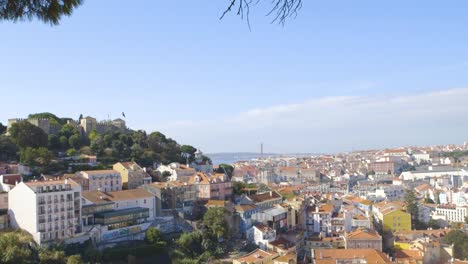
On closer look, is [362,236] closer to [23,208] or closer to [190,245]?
[190,245]

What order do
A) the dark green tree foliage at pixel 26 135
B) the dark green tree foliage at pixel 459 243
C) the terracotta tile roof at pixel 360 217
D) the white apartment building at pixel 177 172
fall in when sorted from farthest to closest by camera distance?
the white apartment building at pixel 177 172 < the terracotta tile roof at pixel 360 217 < the dark green tree foliage at pixel 26 135 < the dark green tree foliage at pixel 459 243

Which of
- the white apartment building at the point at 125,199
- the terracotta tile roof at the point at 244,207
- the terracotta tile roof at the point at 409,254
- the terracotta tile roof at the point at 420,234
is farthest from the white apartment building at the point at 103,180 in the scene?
the terracotta tile roof at the point at 420,234

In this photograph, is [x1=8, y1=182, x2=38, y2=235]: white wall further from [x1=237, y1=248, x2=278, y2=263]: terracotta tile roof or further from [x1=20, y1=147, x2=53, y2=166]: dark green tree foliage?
[x1=237, y1=248, x2=278, y2=263]: terracotta tile roof

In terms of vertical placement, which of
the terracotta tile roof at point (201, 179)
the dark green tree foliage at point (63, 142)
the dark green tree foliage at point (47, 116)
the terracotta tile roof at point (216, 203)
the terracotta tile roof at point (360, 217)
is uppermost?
the dark green tree foliage at point (47, 116)

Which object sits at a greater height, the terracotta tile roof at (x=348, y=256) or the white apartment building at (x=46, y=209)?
the white apartment building at (x=46, y=209)

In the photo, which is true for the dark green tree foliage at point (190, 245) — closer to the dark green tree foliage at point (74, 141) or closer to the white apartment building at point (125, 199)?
the white apartment building at point (125, 199)

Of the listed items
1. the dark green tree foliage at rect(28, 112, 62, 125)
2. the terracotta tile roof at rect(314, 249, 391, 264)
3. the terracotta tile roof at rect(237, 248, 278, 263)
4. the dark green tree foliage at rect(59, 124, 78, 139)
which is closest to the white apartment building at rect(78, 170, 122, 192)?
the terracotta tile roof at rect(237, 248, 278, 263)
